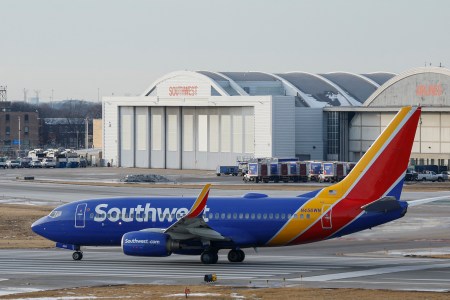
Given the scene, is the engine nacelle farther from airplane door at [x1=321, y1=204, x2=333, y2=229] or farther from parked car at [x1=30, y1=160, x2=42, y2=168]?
parked car at [x1=30, y1=160, x2=42, y2=168]

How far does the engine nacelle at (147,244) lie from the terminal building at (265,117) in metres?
89.0

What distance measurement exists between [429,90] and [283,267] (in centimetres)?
8883

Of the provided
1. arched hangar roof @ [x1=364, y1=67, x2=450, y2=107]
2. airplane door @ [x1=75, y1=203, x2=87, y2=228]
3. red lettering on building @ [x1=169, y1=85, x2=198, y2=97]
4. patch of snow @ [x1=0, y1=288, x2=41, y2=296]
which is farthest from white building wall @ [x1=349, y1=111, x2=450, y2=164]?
patch of snow @ [x1=0, y1=288, x2=41, y2=296]

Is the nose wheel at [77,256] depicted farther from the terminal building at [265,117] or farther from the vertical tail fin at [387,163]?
the terminal building at [265,117]

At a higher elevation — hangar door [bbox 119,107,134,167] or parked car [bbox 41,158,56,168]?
hangar door [bbox 119,107,134,167]

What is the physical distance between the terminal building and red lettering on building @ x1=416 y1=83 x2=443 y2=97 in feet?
0.42

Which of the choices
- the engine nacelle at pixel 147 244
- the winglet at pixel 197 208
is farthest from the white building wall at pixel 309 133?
the winglet at pixel 197 208

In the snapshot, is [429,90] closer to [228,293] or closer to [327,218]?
[327,218]

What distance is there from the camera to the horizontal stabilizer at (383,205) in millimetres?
48750

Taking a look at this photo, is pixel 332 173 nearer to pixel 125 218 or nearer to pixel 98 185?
pixel 98 185

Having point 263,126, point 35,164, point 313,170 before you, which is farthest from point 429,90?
point 35,164

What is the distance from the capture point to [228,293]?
132 ft

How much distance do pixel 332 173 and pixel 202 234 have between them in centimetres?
7968

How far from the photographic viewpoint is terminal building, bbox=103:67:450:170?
137750 mm
